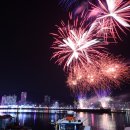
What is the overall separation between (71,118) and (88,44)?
9284mm

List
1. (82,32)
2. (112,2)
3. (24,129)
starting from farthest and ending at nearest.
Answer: (24,129)
(82,32)
(112,2)

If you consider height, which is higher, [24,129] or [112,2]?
[112,2]

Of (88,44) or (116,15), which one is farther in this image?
(88,44)

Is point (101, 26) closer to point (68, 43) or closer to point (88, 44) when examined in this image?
point (88, 44)

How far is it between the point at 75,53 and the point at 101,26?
4.44 metres

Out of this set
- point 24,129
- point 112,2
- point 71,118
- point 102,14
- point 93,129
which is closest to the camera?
point 112,2

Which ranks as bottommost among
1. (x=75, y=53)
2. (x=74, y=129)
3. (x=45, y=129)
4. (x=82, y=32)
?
(x=45, y=129)

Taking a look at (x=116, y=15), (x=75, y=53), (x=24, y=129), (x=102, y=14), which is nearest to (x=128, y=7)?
(x=116, y=15)

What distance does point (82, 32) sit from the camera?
23672mm

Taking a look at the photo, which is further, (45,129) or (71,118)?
(45,129)

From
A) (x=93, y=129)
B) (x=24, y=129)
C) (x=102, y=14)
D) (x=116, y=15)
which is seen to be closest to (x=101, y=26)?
(x=102, y=14)

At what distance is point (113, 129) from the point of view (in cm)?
5916

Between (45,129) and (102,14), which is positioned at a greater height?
(102,14)

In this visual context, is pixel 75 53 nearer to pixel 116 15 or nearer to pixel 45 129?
pixel 116 15
